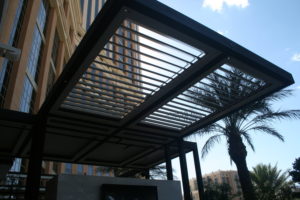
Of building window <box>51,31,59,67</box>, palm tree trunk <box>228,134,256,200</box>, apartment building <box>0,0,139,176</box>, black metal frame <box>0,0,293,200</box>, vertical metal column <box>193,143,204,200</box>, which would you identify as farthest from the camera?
building window <box>51,31,59,67</box>

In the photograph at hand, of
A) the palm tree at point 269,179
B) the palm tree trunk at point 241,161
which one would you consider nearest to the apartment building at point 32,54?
the palm tree trunk at point 241,161

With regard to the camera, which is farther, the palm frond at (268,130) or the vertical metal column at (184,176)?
the palm frond at (268,130)

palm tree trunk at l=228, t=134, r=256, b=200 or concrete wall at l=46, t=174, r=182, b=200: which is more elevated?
palm tree trunk at l=228, t=134, r=256, b=200

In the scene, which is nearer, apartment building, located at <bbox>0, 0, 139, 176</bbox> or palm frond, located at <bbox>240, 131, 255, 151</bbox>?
palm frond, located at <bbox>240, 131, 255, 151</bbox>

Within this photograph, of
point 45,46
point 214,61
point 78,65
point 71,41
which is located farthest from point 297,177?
point 71,41

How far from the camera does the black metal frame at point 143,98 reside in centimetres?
506

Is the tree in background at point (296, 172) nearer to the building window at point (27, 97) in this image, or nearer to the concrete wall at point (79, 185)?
the concrete wall at point (79, 185)

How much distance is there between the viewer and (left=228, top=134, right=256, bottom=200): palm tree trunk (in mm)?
14477

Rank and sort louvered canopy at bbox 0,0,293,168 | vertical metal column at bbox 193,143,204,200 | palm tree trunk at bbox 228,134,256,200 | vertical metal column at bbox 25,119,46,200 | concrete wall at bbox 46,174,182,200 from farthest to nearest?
1. palm tree trunk at bbox 228,134,256,200
2. vertical metal column at bbox 193,143,204,200
3. concrete wall at bbox 46,174,182,200
4. vertical metal column at bbox 25,119,46,200
5. louvered canopy at bbox 0,0,293,168

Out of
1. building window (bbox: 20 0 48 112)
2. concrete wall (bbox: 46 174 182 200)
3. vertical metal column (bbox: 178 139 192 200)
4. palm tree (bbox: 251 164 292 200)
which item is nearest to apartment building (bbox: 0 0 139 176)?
building window (bbox: 20 0 48 112)

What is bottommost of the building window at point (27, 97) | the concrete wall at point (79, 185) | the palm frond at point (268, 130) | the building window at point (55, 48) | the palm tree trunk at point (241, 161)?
the concrete wall at point (79, 185)

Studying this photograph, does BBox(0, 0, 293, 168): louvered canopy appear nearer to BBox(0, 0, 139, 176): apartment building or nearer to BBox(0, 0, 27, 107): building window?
BBox(0, 0, 139, 176): apartment building

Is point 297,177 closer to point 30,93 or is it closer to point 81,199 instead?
point 81,199

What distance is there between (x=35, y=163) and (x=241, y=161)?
11180 mm
